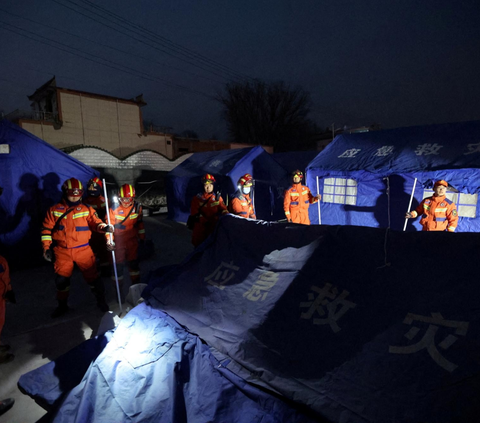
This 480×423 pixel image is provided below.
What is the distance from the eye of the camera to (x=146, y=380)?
6.68 ft

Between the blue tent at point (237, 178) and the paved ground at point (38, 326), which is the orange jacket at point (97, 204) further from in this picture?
the blue tent at point (237, 178)

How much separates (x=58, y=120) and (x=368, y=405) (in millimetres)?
18260

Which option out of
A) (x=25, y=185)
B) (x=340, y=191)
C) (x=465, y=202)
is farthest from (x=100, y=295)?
(x=465, y=202)

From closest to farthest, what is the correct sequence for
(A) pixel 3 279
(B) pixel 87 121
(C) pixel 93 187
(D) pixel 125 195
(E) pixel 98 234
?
(A) pixel 3 279 → (D) pixel 125 195 → (E) pixel 98 234 → (C) pixel 93 187 → (B) pixel 87 121

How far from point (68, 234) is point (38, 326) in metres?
1.31

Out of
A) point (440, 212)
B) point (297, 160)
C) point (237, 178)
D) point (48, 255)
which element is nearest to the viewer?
point (48, 255)

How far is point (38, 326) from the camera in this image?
12.7 ft

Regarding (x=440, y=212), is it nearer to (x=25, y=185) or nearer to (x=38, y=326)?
(x=38, y=326)

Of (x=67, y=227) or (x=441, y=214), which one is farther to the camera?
(x=441, y=214)

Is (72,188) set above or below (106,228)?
above

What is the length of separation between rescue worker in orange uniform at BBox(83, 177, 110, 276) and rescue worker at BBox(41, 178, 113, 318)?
109 centimetres

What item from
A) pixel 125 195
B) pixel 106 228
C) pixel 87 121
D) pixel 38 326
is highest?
pixel 87 121

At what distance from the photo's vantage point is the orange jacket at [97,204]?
591 centimetres

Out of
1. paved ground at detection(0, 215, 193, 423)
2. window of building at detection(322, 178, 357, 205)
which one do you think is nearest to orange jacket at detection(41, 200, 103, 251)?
paved ground at detection(0, 215, 193, 423)
